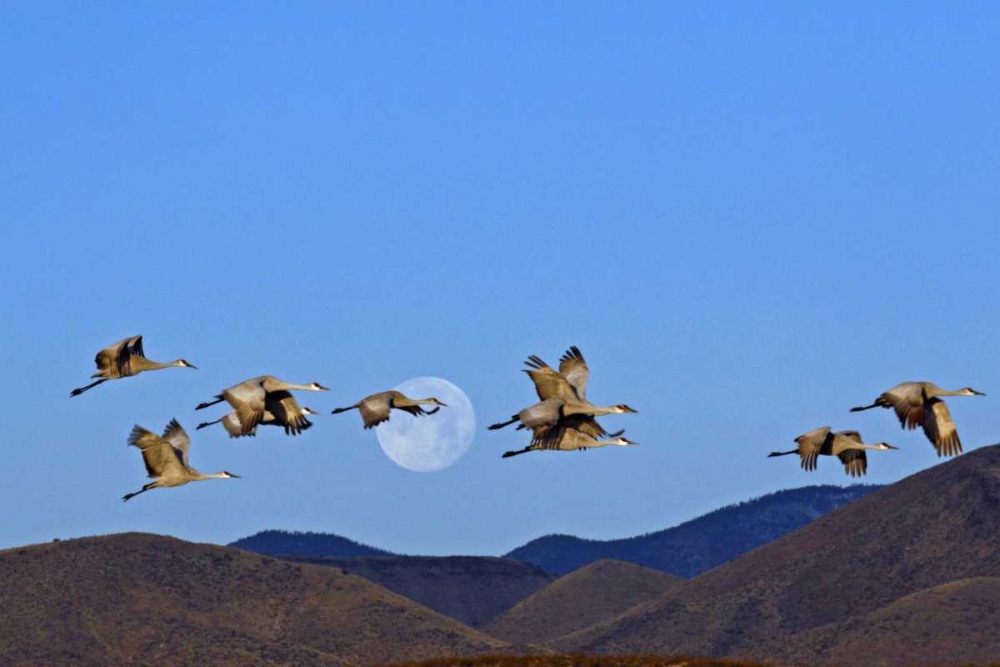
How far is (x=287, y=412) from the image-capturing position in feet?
124

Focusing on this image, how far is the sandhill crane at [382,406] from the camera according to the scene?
37750 mm

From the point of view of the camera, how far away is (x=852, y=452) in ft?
129

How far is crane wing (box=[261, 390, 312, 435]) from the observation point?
3750cm

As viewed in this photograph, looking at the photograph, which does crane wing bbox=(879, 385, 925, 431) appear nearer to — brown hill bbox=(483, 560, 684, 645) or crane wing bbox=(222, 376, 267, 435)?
crane wing bbox=(222, 376, 267, 435)

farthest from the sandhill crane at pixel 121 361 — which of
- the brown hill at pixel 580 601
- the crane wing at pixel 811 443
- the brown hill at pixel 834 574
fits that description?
the brown hill at pixel 580 601

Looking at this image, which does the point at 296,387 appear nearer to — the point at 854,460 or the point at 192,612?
the point at 854,460

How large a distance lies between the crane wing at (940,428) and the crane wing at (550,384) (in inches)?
324

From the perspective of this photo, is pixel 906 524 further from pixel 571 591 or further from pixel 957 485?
pixel 571 591

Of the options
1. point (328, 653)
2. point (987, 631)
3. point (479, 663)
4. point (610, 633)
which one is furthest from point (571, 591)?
point (479, 663)

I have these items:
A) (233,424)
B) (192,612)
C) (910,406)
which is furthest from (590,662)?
(192,612)

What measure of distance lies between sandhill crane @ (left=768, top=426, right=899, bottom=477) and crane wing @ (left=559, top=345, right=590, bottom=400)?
15.9 feet

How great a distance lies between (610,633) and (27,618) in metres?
53.5

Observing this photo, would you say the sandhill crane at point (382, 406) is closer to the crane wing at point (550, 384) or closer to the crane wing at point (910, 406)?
the crane wing at point (550, 384)

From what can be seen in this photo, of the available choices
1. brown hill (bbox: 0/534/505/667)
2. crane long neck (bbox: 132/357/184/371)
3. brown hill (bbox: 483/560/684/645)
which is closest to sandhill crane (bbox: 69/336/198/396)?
crane long neck (bbox: 132/357/184/371)
